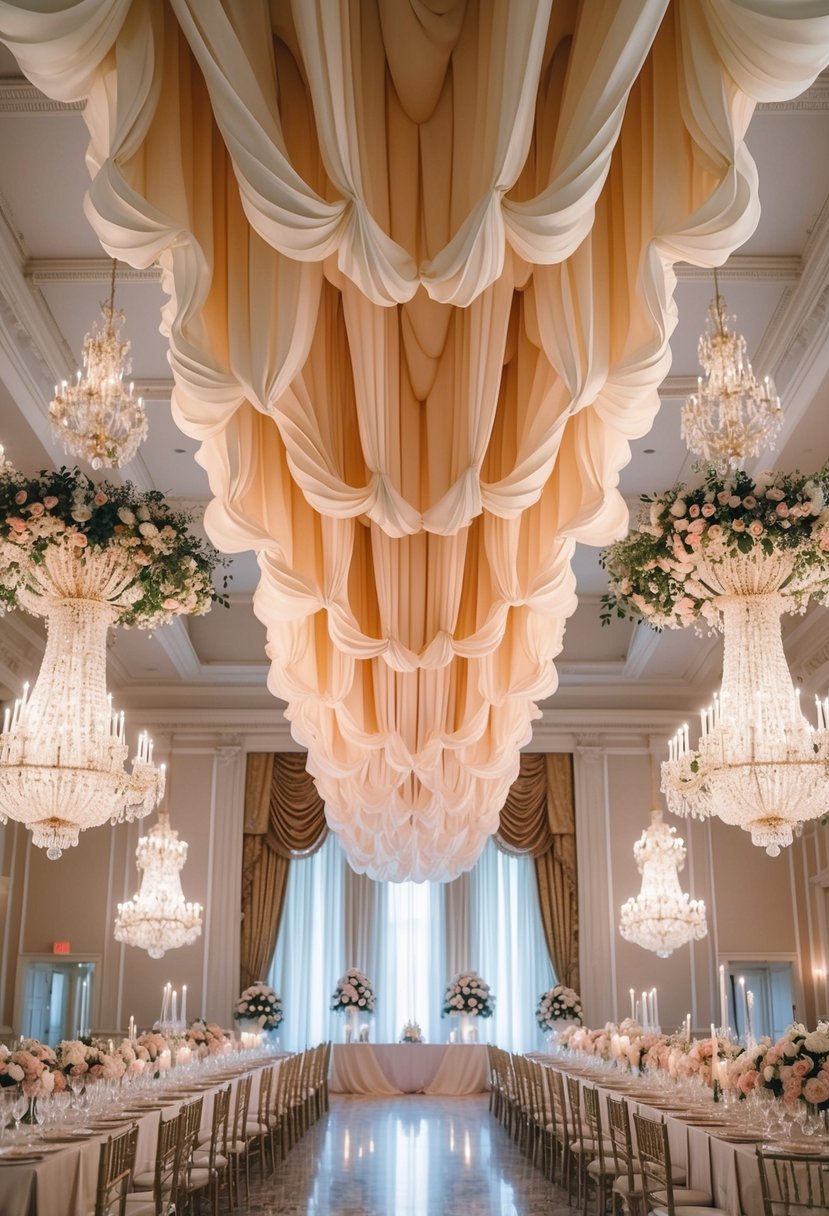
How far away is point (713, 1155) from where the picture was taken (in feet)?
20.3

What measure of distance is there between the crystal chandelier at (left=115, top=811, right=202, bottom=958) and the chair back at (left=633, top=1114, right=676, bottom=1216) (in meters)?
8.58

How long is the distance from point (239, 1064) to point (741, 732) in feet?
25.2

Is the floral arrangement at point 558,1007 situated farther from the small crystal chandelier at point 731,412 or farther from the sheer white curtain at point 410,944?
the small crystal chandelier at point 731,412

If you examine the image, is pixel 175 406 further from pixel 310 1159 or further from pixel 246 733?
pixel 246 733

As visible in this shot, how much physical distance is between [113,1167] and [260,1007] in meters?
11.5

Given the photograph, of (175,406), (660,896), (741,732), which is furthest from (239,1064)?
(175,406)

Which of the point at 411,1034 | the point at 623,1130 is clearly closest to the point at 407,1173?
the point at 623,1130

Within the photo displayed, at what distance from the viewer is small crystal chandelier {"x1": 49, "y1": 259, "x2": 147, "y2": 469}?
7199mm

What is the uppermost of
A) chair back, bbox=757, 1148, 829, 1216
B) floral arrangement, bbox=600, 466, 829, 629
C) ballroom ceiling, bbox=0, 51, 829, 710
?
ballroom ceiling, bbox=0, 51, 829, 710

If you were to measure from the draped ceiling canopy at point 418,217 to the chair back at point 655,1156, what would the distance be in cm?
282

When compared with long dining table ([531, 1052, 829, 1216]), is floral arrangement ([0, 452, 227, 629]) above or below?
above

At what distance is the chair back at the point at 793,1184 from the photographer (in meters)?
4.96

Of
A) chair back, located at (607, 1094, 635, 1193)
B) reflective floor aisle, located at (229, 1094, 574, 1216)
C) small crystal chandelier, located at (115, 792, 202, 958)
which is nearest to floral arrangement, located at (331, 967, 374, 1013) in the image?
reflective floor aisle, located at (229, 1094, 574, 1216)

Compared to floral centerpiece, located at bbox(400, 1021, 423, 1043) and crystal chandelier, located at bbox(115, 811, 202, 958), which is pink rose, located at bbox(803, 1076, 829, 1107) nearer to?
crystal chandelier, located at bbox(115, 811, 202, 958)
